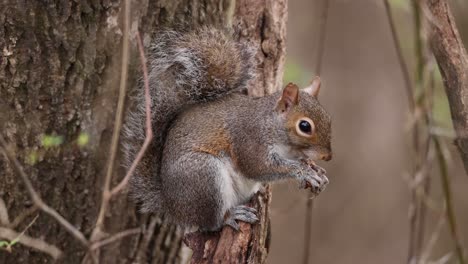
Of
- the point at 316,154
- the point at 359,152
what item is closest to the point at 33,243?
the point at 316,154

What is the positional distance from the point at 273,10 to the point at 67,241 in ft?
3.82

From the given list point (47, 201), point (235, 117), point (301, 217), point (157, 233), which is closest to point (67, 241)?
point (47, 201)

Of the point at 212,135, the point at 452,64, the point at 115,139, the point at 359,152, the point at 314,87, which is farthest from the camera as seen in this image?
the point at 359,152

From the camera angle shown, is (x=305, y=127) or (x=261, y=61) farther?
(x=261, y=61)

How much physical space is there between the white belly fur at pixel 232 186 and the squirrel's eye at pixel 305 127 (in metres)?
0.27

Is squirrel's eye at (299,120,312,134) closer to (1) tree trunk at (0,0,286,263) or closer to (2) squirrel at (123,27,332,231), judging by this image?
(2) squirrel at (123,27,332,231)

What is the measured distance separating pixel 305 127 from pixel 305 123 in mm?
15

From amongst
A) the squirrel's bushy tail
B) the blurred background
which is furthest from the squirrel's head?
the blurred background

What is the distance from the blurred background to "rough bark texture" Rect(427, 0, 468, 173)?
2817mm

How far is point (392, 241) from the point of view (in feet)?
17.2

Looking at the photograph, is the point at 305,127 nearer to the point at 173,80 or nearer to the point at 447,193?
the point at 173,80

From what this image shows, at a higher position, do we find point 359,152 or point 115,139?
point 115,139

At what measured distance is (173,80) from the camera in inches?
105

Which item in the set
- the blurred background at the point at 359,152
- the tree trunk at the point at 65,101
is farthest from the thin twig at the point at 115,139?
the blurred background at the point at 359,152
